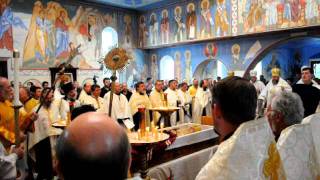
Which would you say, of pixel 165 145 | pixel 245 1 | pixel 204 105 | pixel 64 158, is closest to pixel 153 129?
pixel 165 145

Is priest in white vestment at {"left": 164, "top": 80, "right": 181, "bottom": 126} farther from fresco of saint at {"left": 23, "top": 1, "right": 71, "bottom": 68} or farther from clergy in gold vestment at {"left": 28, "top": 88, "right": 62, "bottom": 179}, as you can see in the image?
fresco of saint at {"left": 23, "top": 1, "right": 71, "bottom": 68}

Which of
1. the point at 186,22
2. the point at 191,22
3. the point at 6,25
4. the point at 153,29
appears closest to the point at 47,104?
the point at 6,25

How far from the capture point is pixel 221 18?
13.9m

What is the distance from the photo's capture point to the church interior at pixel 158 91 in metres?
1.76

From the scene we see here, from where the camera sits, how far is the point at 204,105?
11.8m

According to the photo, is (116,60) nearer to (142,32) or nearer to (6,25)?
(6,25)

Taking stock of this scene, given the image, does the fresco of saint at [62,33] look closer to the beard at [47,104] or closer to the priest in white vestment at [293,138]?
the beard at [47,104]

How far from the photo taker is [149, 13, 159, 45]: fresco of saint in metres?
16.9

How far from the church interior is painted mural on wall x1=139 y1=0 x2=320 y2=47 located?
46 mm

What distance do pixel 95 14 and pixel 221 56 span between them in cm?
660

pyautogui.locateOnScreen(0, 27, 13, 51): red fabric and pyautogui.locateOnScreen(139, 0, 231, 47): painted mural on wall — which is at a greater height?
pyautogui.locateOnScreen(139, 0, 231, 47): painted mural on wall

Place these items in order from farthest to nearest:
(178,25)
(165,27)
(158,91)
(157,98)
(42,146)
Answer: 1. (165,27)
2. (178,25)
3. (158,91)
4. (157,98)
5. (42,146)

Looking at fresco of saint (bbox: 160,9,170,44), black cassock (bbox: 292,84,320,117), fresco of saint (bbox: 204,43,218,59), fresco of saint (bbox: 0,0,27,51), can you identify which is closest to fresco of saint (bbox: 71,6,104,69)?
fresco of saint (bbox: 0,0,27,51)

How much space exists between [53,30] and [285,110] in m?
13.3
